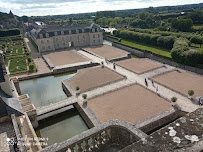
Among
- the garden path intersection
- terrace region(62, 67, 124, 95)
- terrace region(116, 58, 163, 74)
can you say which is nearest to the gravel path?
the garden path intersection

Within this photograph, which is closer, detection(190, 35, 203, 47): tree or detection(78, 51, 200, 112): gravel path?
detection(78, 51, 200, 112): gravel path

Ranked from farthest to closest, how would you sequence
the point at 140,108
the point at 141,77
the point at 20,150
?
the point at 141,77 < the point at 140,108 < the point at 20,150

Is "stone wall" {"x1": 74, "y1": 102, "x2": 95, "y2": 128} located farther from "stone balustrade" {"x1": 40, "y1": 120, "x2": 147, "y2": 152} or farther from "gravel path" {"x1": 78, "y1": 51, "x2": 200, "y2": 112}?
"stone balustrade" {"x1": 40, "y1": 120, "x2": 147, "y2": 152}

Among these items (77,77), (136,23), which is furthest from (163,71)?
(136,23)

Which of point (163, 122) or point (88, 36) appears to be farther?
point (88, 36)

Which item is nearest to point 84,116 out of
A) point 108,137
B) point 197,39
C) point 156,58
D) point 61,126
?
point 61,126

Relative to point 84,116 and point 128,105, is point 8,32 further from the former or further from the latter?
point 128,105

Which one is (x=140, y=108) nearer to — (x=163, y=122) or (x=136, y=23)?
(x=163, y=122)

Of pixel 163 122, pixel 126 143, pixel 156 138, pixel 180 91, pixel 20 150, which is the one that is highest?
pixel 156 138
